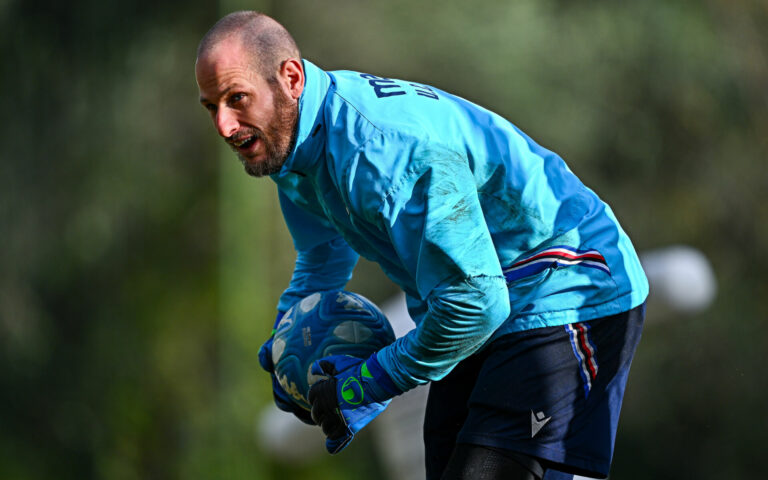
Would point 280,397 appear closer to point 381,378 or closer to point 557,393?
point 381,378

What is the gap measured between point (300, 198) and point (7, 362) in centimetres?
838

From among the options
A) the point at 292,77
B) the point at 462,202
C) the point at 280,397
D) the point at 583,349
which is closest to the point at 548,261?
the point at 583,349

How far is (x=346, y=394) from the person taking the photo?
8.04 feet

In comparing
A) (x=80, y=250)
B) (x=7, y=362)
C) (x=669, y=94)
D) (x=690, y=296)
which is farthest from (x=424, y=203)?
(x=7, y=362)

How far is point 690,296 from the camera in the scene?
4738 mm

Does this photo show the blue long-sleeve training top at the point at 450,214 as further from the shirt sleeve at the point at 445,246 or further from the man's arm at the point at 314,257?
the man's arm at the point at 314,257

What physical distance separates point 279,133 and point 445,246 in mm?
546

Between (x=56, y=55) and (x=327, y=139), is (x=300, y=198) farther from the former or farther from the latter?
(x=56, y=55)

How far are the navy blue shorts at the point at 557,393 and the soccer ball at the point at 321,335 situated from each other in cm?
35

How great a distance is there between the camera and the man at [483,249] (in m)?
2.28

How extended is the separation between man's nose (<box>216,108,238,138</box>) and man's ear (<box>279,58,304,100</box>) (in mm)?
150

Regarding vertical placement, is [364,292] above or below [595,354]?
below

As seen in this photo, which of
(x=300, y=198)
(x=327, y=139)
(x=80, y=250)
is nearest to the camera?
(x=327, y=139)

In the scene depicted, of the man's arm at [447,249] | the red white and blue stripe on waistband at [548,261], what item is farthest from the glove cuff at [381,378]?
the red white and blue stripe on waistband at [548,261]
